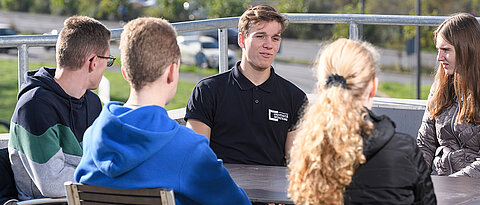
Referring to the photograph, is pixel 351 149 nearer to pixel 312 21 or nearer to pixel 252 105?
pixel 252 105

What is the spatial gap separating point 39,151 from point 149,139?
92cm

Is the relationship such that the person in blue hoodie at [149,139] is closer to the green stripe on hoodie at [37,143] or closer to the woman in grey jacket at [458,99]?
the green stripe on hoodie at [37,143]

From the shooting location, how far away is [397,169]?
2.54m

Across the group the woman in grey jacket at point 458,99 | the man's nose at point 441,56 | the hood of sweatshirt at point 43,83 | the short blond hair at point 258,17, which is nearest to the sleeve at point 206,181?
the hood of sweatshirt at point 43,83

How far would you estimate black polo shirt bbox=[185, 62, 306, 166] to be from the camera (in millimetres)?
4172

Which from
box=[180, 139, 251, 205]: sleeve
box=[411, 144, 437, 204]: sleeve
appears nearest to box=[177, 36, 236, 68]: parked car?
box=[180, 139, 251, 205]: sleeve

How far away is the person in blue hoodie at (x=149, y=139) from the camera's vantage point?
267 cm

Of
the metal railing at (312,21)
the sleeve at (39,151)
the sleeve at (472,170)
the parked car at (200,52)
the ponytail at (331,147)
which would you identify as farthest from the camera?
the parked car at (200,52)

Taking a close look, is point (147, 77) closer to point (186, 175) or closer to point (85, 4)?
point (186, 175)

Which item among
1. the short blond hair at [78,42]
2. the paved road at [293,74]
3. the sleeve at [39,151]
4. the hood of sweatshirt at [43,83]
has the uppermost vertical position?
the short blond hair at [78,42]

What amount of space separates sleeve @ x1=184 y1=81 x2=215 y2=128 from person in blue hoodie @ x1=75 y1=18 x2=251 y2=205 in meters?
1.32

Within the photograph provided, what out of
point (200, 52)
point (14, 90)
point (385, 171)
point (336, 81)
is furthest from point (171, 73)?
point (200, 52)

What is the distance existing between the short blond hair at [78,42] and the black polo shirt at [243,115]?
82cm

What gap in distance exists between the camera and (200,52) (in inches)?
977
